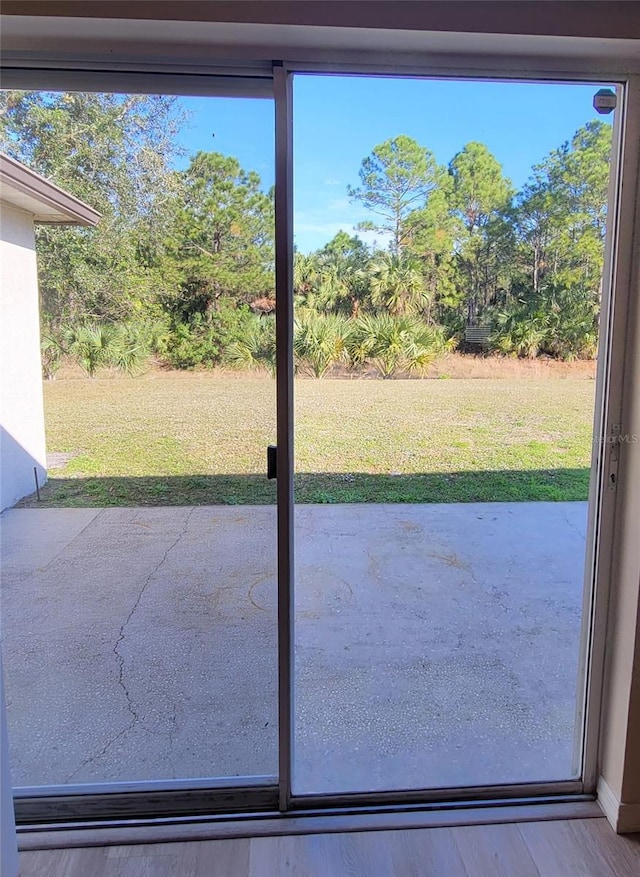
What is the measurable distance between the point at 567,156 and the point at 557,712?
1862 mm

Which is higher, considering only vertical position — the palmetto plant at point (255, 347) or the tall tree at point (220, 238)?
the tall tree at point (220, 238)

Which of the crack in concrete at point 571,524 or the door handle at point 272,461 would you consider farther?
the crack in concrete at point 571,524

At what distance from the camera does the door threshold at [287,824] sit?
161 cm

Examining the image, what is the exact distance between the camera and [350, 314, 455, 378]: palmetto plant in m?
1.77

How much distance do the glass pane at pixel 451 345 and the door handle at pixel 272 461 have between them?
29cm

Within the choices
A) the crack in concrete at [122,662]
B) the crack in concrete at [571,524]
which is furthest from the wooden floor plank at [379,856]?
the crack in concrete at [571,524]

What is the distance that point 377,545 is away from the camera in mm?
2586

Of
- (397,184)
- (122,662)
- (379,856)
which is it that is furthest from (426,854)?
(397,184)

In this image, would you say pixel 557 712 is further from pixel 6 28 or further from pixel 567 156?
pixel 6 28

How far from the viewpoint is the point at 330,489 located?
267cm

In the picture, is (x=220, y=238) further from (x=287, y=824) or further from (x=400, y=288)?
(x=287, y=824)

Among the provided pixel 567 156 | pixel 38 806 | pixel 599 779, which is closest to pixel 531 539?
pixel 599 779

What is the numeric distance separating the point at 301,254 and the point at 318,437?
2.94ft

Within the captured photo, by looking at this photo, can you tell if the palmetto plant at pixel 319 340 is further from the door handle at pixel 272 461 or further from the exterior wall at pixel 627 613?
the exterior wall at pixel 627 613
